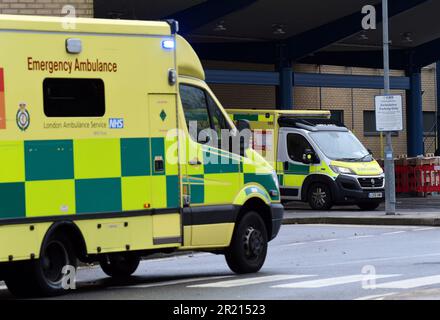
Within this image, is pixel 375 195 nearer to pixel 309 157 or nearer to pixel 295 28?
pixel 309 157

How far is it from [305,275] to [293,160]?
1555 cm

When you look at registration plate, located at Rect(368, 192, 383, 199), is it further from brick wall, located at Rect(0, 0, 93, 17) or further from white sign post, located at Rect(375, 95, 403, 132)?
brick wall, located at Rect(0, 0, 93, 17)

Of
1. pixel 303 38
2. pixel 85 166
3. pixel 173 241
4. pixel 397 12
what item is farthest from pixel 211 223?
pixel 303 38

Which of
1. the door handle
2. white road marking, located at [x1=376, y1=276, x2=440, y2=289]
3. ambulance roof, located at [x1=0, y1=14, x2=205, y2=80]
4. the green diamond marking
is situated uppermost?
ambulance roof, located at [x1=0, y1=14, x2=205, y2=80]

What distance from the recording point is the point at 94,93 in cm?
1195

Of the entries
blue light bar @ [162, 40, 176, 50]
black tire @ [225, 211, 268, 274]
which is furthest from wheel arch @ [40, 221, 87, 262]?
blue light bar @ [162, 40, 176, 50]

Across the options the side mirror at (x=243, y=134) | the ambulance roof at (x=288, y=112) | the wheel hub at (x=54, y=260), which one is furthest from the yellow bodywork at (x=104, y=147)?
the ambulance roof at (x=288, y=112)

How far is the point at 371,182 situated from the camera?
2806 cm

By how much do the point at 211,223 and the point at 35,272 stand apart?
8.15ft

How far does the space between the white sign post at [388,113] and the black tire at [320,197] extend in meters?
3.76

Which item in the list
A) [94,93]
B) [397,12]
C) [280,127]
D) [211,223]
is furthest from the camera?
[397,12]

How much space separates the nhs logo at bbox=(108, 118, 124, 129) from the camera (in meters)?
12.0

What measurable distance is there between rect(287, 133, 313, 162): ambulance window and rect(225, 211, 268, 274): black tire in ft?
48.1

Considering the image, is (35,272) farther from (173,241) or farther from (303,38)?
(303,38)
